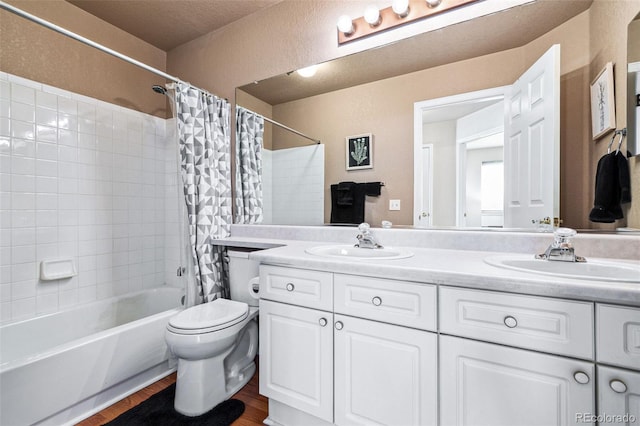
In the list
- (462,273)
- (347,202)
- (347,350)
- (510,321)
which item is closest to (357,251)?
(347,202)

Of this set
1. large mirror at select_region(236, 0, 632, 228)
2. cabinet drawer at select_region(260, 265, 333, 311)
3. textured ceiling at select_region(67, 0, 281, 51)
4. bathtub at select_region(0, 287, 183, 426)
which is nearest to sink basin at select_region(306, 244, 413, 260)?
cabinet drawer at select_region(260, 265, 333, 311)

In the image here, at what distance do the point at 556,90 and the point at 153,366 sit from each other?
2600 millimetres

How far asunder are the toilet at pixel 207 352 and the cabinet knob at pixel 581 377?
51.5 inches

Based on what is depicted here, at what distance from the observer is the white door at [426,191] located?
156 cm

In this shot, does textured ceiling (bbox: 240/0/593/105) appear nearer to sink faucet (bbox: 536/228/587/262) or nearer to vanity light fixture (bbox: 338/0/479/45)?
vanity light fixture (bbox: 338/0/479/45)

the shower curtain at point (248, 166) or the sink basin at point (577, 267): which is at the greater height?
the shower curtain at point (248, 166)

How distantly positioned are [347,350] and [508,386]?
0.53 meters

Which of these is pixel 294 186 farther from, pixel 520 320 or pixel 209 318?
pixel 520 320

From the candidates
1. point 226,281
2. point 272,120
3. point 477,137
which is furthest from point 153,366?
point 477,137

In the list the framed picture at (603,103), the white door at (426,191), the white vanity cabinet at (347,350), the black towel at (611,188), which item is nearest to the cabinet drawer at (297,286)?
the white vanity cabinet at (347,350)

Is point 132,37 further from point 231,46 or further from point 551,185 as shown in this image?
point 551,185

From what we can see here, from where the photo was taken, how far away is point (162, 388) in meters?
1.66

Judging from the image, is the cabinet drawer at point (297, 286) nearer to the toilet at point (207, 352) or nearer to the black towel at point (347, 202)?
the toilet at point (207, 352)

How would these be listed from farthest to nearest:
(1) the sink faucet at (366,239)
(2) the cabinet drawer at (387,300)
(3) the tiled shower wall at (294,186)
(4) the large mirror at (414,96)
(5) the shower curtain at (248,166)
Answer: (5) the shower curtain at (248,166) < (3) the tiled shower wall at (294,186) < (1) the sink faucet at (366,239) < (4) the large mirror at (414,96) < (2) the cabinet drawer at (387,300)
